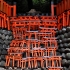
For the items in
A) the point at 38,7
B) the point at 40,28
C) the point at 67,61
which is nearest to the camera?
the point at 67,61

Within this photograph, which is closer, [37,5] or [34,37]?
[34,37]

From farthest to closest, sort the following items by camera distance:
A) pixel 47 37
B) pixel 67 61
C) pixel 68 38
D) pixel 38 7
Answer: pixel 38 7 < pixel 47 37 < pixel 68 38 < pixel 67 61

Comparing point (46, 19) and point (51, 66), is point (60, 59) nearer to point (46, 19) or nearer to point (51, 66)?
point (51, 66)

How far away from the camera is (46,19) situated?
14.7 metres

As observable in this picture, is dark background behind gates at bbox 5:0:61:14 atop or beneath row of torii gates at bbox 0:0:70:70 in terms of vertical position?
atop

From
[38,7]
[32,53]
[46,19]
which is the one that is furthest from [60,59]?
[38,7]

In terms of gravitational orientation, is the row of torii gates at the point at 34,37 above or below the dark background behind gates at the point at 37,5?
below

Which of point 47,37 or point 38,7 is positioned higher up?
point 38,7

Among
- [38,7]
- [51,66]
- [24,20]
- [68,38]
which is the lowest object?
[51,66]

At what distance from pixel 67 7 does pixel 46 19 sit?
73.8 inches

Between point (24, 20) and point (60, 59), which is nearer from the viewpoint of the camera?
point (60, 59)

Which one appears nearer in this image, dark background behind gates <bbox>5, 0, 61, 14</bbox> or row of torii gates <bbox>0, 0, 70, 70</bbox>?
row of torii gates <bbox>0, 0, 70, 70</bbox>

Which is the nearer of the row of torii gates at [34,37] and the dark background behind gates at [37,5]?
the row of torii gates at [34,37]

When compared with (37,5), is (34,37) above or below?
below
